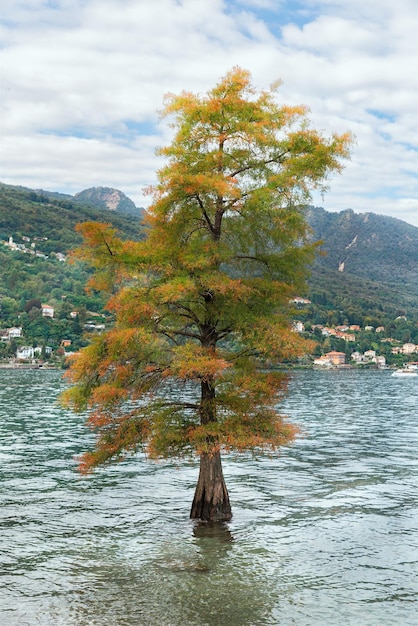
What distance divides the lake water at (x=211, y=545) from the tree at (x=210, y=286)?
3.00m

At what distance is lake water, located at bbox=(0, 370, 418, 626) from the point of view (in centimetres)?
1758

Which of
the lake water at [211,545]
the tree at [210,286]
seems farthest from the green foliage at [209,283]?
Answer: the lake water at [211,545]

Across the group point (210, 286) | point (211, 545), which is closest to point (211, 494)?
point (211, 545)

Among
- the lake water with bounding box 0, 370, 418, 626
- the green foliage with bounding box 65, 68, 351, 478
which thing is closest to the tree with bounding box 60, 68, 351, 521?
the green foliage with bounding box 65, 68, 351, 478

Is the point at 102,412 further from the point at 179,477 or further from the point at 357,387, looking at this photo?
the point at 357,387

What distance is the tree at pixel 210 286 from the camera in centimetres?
2309

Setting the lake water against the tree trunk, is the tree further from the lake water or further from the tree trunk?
the lake water

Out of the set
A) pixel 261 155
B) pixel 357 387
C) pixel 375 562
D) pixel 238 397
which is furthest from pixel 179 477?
pixel 357 387

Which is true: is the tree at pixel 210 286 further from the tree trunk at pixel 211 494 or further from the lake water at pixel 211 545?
the lake water at pixel 211 545

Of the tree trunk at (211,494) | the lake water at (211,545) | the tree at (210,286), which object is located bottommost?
the lake water at (211,545)

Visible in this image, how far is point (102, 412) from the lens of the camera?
922 inches

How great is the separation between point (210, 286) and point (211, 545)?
27.4ft

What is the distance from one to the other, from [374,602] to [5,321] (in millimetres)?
191640

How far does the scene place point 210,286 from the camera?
22.9m
